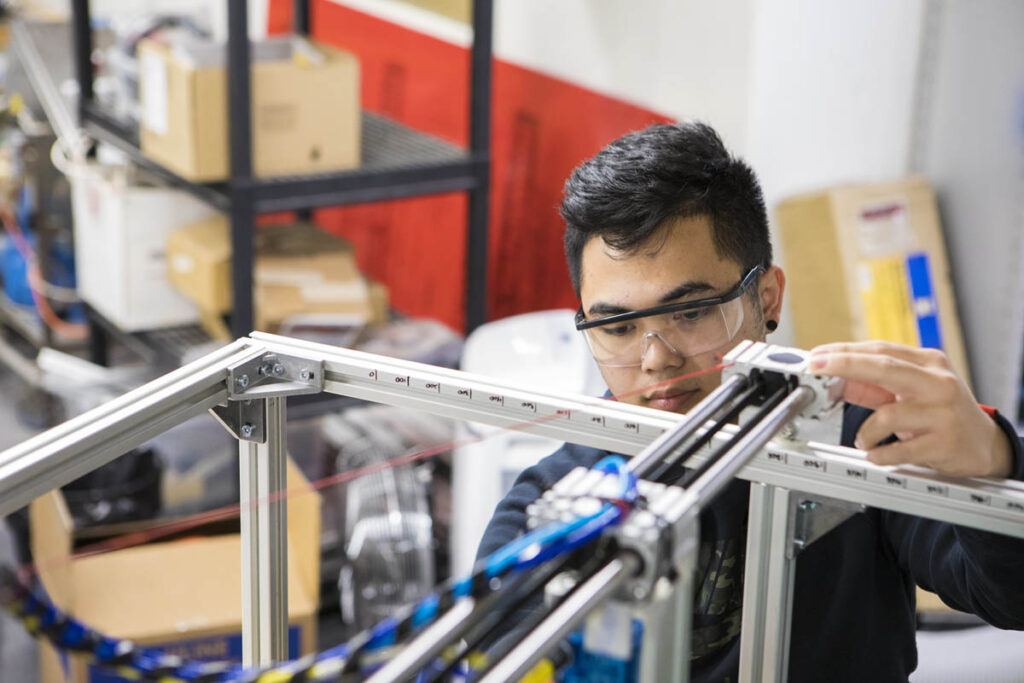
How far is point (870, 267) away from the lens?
2.83m

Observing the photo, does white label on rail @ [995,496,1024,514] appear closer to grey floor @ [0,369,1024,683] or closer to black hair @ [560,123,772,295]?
black hair @ [560,123,772,295]

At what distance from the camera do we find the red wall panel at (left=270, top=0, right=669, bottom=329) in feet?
10.7

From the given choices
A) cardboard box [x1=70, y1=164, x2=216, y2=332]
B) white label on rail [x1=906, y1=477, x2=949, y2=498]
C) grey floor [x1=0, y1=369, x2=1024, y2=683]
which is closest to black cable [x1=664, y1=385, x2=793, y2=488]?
white label on rail [x1=906, y1=477, x2=949, y2=498]

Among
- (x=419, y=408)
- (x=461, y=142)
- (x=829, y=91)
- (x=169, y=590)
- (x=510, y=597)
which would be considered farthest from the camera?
(x=461, y=142)

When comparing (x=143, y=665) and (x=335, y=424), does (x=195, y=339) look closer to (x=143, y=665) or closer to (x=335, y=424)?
(x=335, y=424)

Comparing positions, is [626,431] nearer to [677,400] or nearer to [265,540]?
[677,400]

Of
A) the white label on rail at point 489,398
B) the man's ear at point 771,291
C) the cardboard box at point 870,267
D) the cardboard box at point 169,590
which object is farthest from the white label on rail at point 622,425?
the cardboard box at point 870,267

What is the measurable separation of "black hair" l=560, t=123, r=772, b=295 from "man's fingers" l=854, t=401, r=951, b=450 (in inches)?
14.7

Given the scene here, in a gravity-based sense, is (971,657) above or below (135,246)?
below

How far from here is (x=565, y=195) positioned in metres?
1.31

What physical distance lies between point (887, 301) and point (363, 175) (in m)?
1.27

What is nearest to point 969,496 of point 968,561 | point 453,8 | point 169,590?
point 968,561

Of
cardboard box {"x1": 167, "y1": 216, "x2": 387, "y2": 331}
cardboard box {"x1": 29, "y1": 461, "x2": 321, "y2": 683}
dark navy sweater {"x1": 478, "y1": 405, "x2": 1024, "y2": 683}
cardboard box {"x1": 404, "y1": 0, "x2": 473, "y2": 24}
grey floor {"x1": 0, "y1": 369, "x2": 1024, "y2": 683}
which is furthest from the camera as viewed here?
cardboard box {"x1": 404, "y1": 0, "x2": 473, "y2": 24}

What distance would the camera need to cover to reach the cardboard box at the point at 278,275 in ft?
8.75
